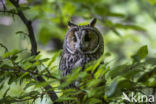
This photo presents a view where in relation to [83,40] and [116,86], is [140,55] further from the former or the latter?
[83,40]

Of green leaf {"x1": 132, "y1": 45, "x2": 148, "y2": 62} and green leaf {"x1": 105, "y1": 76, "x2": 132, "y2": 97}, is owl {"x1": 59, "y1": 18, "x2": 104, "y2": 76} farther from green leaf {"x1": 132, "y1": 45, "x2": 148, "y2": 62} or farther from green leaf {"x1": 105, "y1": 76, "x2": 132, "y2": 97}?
green leaf {"x1": 105, "y1": 76, "x2": 132, "y2": 97}

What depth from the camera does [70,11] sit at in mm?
2998

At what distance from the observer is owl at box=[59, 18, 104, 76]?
2078mm

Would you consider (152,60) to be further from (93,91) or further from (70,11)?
(70,11)

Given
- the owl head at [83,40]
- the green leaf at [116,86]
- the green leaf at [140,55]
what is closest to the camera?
the green leaf at [116,86]

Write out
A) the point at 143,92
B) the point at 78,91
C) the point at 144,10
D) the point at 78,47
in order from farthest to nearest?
1. the point at 144,10
2. the point at 78,47
3. the point at 143,92
4. the point at 78,91

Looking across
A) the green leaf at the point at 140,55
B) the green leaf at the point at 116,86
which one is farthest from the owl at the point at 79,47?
the green leaf at the point at 116,86

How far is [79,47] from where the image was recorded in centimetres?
209

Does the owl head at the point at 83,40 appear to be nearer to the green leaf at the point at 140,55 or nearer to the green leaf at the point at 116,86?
the green leaf at the point at 140,55

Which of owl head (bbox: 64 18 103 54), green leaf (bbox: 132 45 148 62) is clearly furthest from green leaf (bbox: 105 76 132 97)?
owl head (bbox: 64 18 103 54)

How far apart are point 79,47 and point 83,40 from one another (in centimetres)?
8

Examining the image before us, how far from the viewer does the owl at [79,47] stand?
2078 mm

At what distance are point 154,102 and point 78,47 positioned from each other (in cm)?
→ 99

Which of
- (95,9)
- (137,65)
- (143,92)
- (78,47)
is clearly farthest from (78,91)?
A: (95,9)
